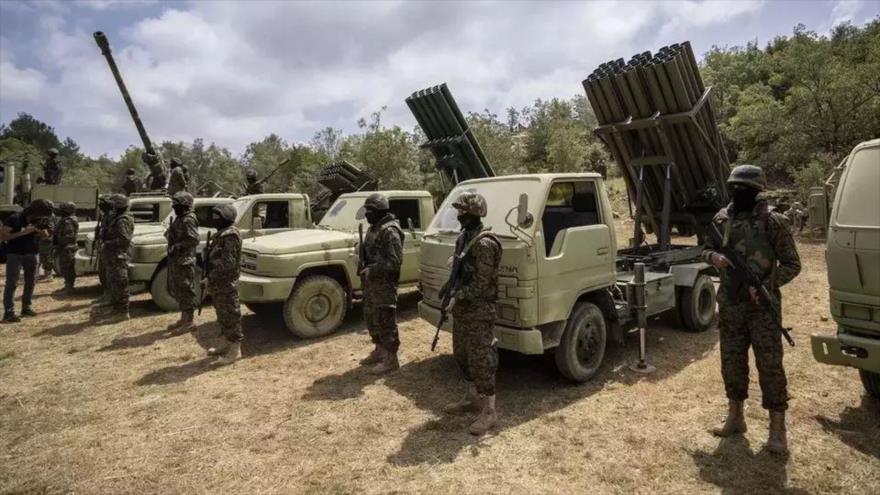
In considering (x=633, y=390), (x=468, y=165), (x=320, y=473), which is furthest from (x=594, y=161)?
(x=320, y=473)

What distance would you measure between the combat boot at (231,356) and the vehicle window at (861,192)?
19.5 feet

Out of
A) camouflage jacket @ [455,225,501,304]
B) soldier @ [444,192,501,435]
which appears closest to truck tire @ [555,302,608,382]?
soldier @ [444,192,501,435]

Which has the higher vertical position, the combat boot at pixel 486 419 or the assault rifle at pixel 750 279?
the assault rifle at pixel 750 279

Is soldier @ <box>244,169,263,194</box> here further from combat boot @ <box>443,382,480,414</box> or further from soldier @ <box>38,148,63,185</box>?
combat boot @ <box>443,382,480,414</box>

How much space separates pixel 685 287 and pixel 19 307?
35.6 feet

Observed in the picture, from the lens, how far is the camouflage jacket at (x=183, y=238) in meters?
6.98

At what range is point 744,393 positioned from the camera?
3.86 m

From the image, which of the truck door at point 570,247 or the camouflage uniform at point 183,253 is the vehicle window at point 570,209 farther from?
the camouflage uniform at point 183,253

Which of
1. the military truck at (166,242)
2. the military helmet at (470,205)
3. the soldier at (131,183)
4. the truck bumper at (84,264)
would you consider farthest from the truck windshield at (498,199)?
the soldier at (131,183)

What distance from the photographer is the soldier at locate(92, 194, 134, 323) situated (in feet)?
25.2

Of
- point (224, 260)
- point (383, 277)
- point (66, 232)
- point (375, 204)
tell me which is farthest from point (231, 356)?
point (66, 232)

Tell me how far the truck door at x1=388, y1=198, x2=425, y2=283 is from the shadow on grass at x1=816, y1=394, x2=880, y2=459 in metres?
5.02

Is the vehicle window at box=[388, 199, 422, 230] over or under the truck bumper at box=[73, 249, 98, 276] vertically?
over

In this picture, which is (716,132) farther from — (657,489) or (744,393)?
(657,489)
